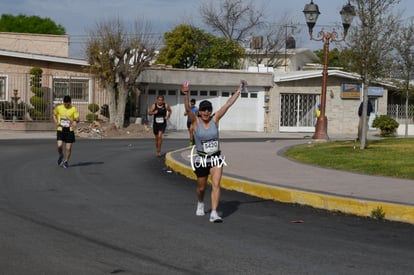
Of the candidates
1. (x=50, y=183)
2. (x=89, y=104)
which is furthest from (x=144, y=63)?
(x=50, y=183)

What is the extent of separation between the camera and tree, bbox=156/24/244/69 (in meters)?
49.2

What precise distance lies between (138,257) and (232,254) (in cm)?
99

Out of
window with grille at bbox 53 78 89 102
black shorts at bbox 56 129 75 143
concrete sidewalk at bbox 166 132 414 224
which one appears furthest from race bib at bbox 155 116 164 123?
window with grille at bbox 53 78 89 102

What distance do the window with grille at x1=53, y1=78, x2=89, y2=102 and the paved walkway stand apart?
675 inches

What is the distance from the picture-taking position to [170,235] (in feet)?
27.6

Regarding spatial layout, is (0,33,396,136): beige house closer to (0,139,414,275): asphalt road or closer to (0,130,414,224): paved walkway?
(0,130,414,224): paved walkway

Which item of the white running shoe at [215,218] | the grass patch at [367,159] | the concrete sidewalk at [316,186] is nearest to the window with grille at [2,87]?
the grass patch at [367,159]

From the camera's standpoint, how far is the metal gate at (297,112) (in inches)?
1526

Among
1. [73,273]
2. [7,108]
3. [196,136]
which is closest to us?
[73,273]

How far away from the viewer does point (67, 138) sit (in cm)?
1611

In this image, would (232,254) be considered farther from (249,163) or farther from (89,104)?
(89,104)

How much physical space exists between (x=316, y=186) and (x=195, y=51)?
128ft

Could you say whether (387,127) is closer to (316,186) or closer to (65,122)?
(65,122)

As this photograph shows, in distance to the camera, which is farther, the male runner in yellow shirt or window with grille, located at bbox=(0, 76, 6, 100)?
window with grille, located at bbox=(0, 76, 6, 100)
